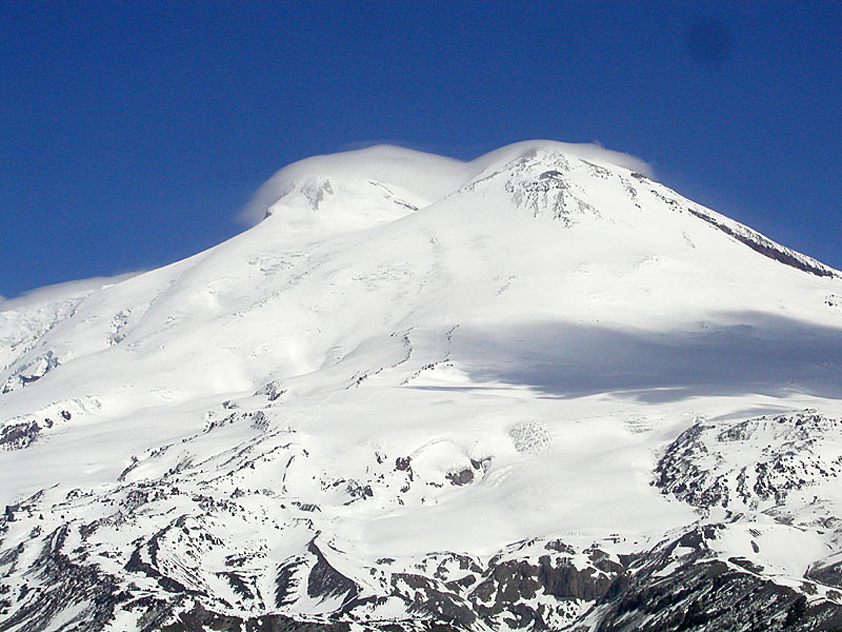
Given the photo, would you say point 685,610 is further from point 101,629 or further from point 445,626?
point 101,629

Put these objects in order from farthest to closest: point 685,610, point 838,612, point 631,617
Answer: point 631,617, point 685,610, point 838,612

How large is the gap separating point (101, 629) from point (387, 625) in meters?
39.9

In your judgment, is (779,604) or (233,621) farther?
(233,621)

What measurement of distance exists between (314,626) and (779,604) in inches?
2443

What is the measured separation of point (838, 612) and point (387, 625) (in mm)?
61069

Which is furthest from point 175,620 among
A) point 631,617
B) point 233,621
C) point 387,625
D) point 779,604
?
point 779,604

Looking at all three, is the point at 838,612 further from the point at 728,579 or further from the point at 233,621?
the point at 233,621

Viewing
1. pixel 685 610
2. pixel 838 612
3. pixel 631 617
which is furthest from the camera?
pixel 631 617

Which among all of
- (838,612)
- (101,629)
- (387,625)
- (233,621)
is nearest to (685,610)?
(838,612)

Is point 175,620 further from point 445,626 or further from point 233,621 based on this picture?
point 445,626

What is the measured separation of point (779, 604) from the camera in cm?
17150

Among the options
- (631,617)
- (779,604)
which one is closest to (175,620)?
(631,617)

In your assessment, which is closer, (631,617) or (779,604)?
(779,604)

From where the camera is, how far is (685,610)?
611 ft
